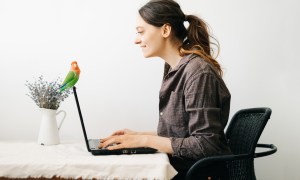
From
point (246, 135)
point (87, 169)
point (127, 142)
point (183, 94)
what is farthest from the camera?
point (246, 135)

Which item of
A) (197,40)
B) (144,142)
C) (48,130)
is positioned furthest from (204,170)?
(48,130)

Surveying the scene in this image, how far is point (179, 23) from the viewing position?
148 cm

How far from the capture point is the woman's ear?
1438 mm

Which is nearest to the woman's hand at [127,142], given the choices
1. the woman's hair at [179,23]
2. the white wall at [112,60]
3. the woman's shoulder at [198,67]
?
the woman's shoulder at [198,67]

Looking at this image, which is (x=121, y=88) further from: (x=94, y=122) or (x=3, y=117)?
(x=3, y=117)

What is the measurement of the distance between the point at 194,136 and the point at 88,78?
2.97ft

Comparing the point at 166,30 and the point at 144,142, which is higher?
the point at 166,30

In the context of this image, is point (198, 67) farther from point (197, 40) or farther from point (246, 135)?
point (246, 135)

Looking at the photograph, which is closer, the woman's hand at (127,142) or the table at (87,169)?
the table at (87,169)

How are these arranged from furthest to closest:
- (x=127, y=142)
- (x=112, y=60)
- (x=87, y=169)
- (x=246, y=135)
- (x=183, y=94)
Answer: (x=112, y=60)
(x=246, y=135)
(x=183, y=94)
(x=127, y=142)
(x=87, y=169)

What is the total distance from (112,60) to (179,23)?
572mm

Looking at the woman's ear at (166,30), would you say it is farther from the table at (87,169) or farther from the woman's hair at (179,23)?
the table at (87,169)

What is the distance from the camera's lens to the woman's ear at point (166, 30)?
1.44 meters

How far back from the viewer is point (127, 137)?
1.21 meters
